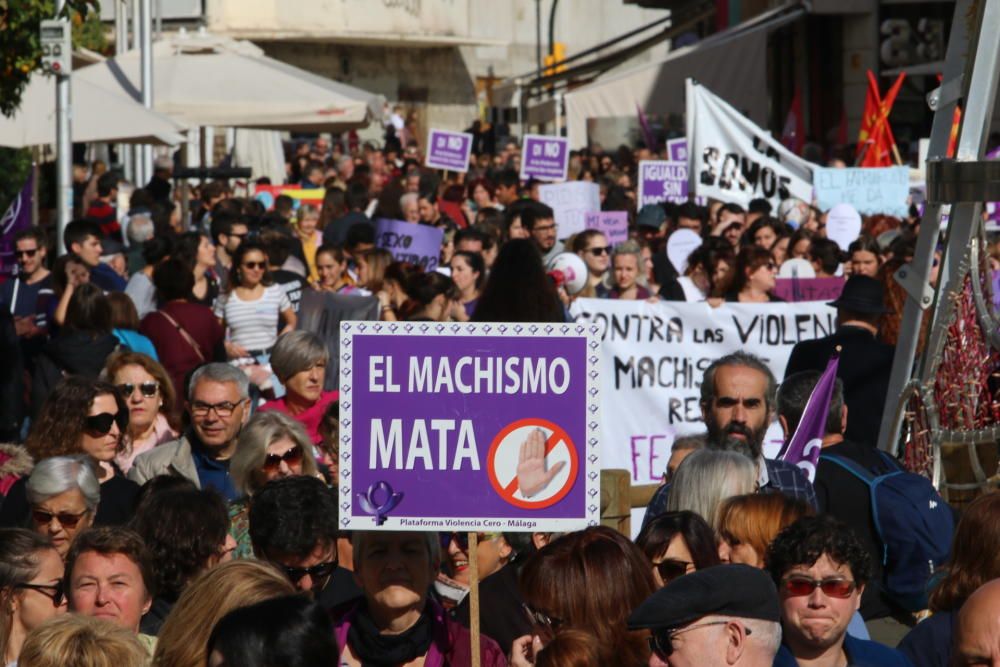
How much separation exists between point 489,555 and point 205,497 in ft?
3.61

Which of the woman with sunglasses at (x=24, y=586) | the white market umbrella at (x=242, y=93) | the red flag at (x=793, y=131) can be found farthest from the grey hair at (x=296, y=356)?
the red flag at (x=793, y=131)

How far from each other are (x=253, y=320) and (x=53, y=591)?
6.03m

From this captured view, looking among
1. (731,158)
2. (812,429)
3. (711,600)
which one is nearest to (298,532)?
(711,600)

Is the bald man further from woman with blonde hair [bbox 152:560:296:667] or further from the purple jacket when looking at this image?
woman with blonde hair [bbox 152:560:296:667]

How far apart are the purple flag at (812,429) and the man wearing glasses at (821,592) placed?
1.61 meters

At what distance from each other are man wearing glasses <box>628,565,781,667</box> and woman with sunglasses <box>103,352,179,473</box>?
452 centimetres

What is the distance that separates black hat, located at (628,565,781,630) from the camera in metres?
3.83

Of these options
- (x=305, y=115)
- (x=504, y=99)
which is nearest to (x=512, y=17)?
(x=504, y=99)

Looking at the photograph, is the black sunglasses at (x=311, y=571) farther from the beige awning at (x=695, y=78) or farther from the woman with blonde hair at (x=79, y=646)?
the beige awning at (x=695, y=78)

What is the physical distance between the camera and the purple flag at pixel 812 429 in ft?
21.0

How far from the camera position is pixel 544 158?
2264 centimetres

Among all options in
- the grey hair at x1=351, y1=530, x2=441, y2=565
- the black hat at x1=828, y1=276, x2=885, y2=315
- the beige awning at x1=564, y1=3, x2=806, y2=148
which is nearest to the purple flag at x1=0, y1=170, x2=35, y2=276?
the black hat at x1=828, y1=276, x2=885, y2=315

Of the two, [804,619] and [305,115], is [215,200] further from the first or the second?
[804,619]

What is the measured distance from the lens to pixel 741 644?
152 inches
